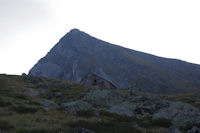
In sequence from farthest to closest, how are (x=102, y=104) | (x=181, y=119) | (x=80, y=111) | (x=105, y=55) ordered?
(x=105, y=55) < (x=102, y=104) < (x=80, y=111) < (x=181, y=119)

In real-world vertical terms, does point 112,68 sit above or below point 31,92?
above

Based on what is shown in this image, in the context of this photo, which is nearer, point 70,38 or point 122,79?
point 122,79

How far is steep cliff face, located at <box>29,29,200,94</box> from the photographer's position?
92.2 m

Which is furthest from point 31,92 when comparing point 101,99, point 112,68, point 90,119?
point 112,68

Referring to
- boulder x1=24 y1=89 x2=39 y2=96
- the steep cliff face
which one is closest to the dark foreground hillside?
boulder x1=24 y1=89 x2=39 y2=96

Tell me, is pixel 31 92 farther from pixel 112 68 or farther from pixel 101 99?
pixel 112 68

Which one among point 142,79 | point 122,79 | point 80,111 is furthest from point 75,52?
point 80,111

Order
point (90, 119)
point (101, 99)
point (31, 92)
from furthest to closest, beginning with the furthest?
point (31, 92), point (101, 99), point (90, 119)

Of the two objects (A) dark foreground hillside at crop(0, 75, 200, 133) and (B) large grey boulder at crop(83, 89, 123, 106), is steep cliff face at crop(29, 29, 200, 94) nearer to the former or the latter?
(B) large grey boulder at crop(83, 89, 123, 106)

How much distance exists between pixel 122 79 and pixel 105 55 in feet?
77.2

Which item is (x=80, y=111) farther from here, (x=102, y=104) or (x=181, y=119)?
(x=102, y=104)

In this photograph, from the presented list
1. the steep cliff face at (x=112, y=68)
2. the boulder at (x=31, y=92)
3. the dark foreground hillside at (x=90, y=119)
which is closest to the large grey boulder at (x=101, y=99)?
the dark foreground hillside at (x=90, y=119)

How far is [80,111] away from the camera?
19.1 meters

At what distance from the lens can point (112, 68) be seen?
100188 millimetres
